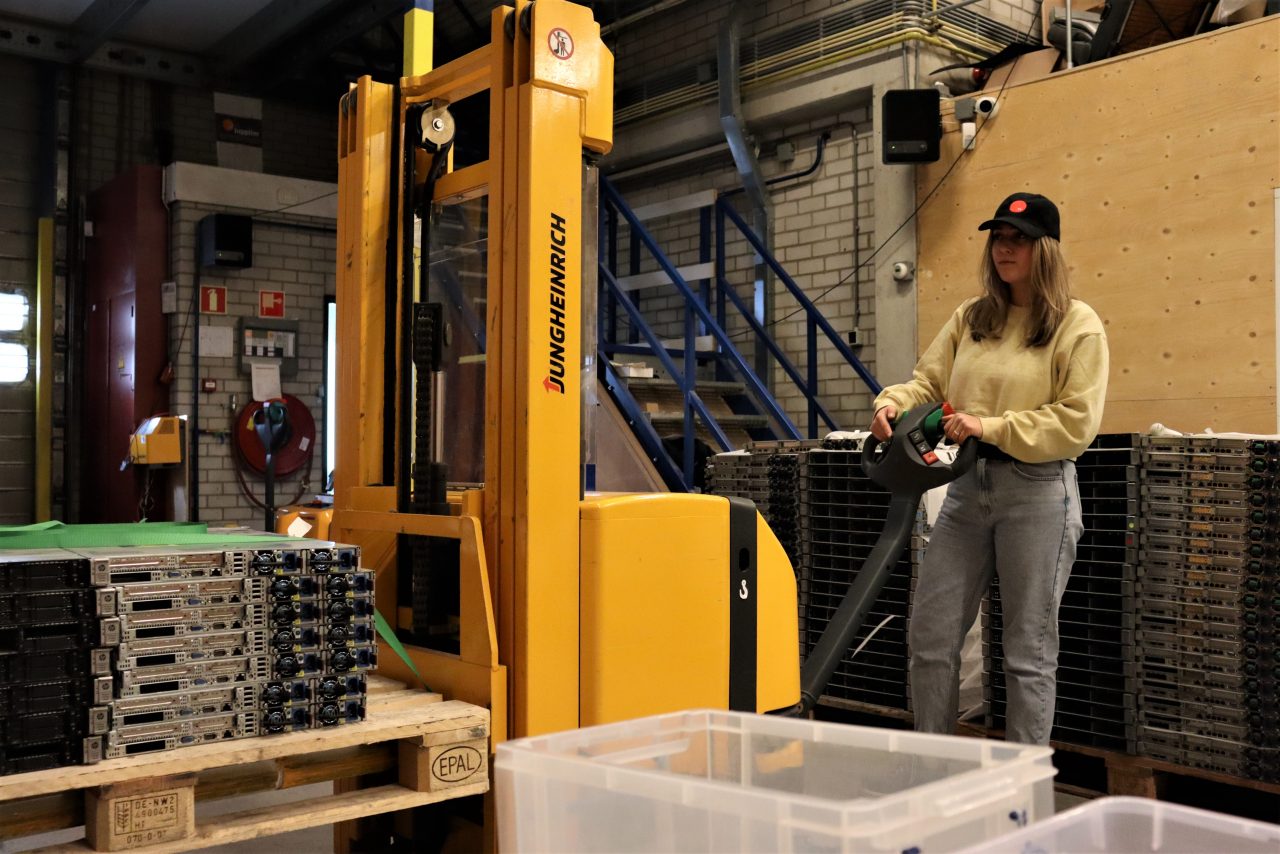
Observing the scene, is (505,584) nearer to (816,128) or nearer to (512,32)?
(512,32)

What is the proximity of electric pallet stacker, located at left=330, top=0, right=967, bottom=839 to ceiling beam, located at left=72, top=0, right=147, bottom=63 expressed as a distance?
27.3 ft

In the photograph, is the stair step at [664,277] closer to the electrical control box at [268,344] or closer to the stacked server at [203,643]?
the electrical control box at [268,344]

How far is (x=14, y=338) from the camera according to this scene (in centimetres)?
1165

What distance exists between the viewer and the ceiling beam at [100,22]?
34.2 ft

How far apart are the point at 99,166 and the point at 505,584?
10986 millimetres

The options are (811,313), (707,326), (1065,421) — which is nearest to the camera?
(1065,421)

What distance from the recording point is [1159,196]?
23.5ft

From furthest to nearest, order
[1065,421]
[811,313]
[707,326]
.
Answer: [811,313] < [707,326] < [1065,421]

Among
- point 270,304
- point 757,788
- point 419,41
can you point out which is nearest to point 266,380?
point 270,304

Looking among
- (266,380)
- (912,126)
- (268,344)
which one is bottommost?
(266,380)

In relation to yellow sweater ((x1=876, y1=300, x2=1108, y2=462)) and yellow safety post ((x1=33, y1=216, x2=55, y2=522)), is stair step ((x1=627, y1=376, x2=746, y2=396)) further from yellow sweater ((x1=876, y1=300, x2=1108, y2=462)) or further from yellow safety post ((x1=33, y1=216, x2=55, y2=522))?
yellow safety post ((x1=33, y1=216, x2=55, y2=522))

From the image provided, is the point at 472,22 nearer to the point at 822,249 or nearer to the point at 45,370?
the point at 822,249

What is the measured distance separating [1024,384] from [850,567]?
5.77 ft

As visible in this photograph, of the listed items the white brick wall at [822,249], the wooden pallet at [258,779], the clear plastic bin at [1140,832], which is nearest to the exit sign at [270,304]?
the white brick wall at [822,249]
